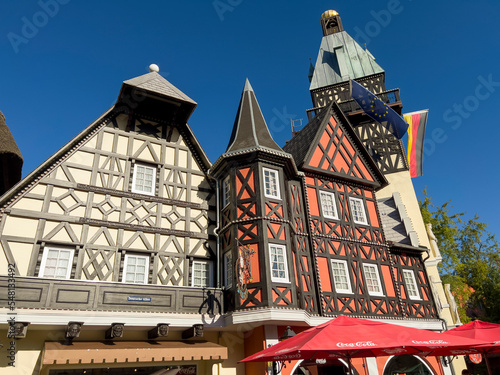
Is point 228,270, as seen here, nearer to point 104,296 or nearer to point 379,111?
point 104,296

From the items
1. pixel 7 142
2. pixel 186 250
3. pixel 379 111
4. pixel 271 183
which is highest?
pixel 379 111

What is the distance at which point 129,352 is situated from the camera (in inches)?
431

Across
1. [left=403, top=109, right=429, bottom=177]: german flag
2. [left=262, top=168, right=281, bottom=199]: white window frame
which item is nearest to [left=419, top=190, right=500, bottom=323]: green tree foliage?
[left=403, top=109, right=429, bottom=177]: german flag

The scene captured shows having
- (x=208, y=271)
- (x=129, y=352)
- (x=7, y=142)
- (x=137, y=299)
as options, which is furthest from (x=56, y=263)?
(x=7, y=142)

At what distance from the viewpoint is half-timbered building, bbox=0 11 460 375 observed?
436 inches

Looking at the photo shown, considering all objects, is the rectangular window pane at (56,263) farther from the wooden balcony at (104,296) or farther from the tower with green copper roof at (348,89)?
the tower with green copper roof at (348,89)

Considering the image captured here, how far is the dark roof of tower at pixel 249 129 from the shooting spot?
600 inches

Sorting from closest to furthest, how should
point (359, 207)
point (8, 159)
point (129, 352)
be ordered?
point (129, 352) → point (8, 159) → point (359, 207)

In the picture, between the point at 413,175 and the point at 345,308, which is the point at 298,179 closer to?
the point at 345,308

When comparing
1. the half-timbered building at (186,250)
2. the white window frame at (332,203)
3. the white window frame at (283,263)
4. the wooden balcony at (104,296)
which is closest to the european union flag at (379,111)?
the half-timbered building at (186,250)

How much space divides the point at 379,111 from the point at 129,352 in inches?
809

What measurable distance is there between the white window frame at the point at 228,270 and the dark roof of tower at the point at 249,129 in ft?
13.9

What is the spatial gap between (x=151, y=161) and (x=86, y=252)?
448 cm

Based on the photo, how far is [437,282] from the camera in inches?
773
